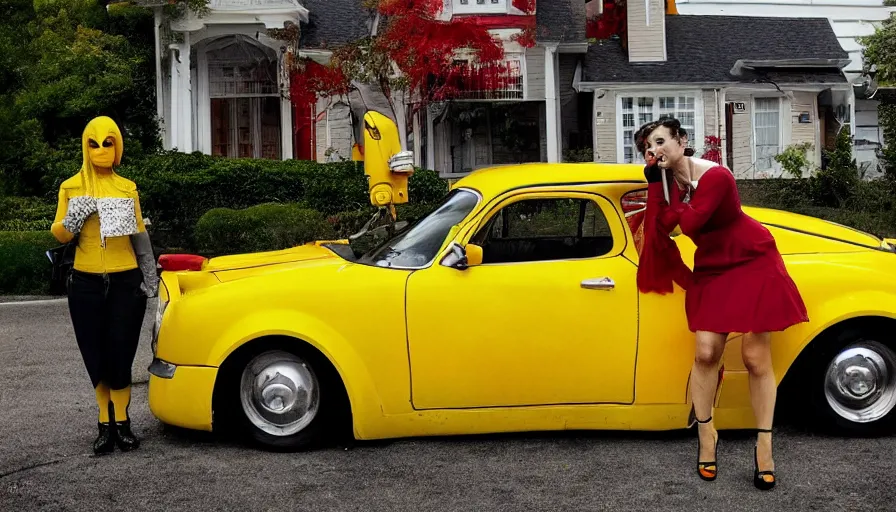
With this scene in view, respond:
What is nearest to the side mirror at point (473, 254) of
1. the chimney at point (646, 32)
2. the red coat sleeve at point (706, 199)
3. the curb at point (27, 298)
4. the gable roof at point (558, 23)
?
the red coat sleeve at point (706, 199)

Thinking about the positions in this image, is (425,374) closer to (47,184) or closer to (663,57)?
(47,184)

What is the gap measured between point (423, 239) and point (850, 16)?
82.0ft

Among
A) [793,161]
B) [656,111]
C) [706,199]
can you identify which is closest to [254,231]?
[706,199]

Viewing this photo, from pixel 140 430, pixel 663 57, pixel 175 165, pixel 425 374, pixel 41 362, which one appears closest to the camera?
pixel 425 374

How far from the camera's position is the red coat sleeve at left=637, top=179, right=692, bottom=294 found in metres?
5.29

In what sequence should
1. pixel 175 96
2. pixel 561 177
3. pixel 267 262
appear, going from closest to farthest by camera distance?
pixel 561 177 < pixel 267 262 < pixel 175 96

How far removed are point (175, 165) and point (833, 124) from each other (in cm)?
1553

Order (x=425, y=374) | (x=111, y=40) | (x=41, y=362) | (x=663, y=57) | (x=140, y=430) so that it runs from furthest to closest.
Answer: (x=663, y=57) → (x=111, y=40) → (x=41, y=362) → (x=140, y=430) → (x=425, y=374)

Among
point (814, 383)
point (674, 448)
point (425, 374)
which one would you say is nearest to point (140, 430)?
point (425, 374)

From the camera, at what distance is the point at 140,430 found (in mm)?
6301

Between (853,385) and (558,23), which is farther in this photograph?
(558,23)

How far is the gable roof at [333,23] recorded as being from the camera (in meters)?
21.6

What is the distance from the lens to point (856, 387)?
5805 mm

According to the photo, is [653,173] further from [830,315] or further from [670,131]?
[830,315]
